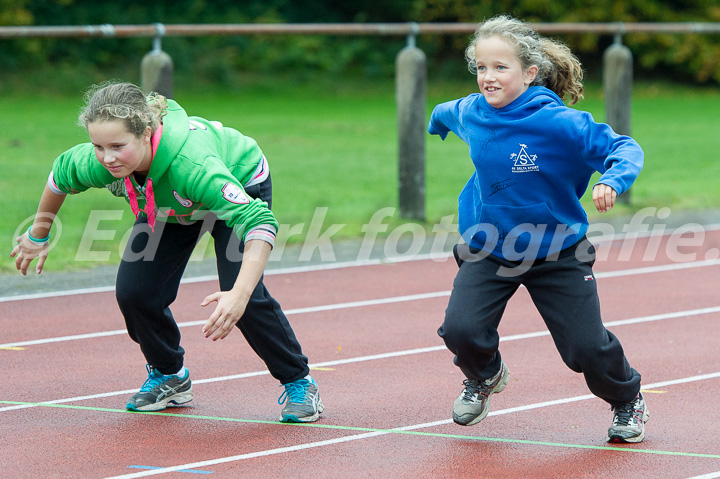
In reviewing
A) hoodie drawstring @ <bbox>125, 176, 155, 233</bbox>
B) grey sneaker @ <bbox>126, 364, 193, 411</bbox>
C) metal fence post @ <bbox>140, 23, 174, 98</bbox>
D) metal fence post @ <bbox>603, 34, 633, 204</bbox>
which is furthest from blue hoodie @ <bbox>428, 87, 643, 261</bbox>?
metal fence post @ <bbox>603, 34, 633, 204</bbox>

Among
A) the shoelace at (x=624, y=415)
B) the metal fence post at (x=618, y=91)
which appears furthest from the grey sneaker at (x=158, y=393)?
the metal fence post at (x=618, y=91)

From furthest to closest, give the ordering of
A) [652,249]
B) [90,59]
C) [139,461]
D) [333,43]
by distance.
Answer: [333,43] → [90,59] → [652,249] → [139,461]

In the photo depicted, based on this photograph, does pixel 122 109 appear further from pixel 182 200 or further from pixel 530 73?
pixel 530 73

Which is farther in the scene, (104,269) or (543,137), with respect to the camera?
(104,269)

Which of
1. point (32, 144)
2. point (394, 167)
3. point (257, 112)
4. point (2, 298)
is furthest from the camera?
point (257, 112)

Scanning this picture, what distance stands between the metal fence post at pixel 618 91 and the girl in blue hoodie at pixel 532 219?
7.70 meters

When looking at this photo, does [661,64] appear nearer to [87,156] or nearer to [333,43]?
[333,43]

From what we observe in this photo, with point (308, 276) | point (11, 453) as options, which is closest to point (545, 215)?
point (11, 453)

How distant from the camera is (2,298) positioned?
24.6 feet

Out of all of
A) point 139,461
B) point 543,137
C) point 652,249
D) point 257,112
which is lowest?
point 139,461

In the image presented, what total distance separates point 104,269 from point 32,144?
965 cm

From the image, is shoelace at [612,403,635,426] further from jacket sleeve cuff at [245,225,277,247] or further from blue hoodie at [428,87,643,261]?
jacket sleeve cuff at [245,225,277,247]

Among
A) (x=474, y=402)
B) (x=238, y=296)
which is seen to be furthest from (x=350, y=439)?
(x=238, y=296)

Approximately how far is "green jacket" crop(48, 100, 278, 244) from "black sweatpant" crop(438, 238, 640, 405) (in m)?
0.85
